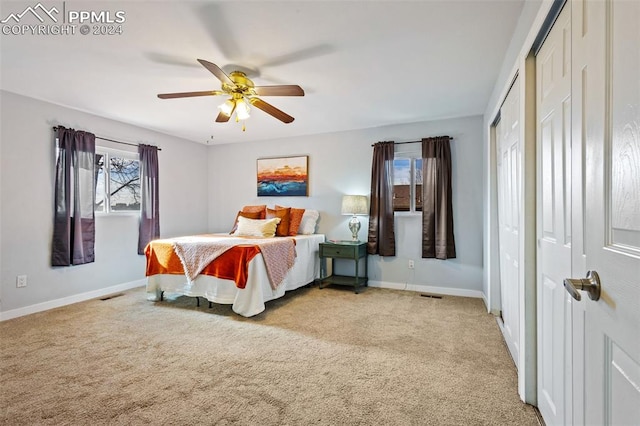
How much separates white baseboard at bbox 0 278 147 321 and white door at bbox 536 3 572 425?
4.71 meters

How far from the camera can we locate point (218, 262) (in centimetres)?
338

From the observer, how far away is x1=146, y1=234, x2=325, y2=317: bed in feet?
10.6

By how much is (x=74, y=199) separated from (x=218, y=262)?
2.05 meters

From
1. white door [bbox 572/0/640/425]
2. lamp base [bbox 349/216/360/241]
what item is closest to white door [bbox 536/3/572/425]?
white door [bbox 572/0/640/425]

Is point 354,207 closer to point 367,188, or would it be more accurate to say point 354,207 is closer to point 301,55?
point 367,188

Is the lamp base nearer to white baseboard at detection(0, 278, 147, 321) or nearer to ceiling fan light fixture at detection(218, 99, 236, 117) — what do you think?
ceiling fan light fixture at detection(218, 99, 236, 117)

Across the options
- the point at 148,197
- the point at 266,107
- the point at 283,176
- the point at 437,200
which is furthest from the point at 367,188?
the point at 148,197

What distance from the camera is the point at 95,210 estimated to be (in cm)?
407

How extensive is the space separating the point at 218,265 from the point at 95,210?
209 cm

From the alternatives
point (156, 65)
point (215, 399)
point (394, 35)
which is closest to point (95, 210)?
point (156, 65)

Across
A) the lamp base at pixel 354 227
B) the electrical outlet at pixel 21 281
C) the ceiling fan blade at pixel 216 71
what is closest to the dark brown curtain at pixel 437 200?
the lamp base at pixel 354 227

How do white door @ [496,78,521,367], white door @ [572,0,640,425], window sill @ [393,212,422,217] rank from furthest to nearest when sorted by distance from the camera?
window sill @ [393,212,422,217]
white door @ [496,78,521,367]
white door @ [572,0,640,425]

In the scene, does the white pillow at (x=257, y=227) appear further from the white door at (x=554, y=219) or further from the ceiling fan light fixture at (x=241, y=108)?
the white door at (x=554, y=219)

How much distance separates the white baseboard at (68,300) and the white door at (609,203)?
15.5 ft
